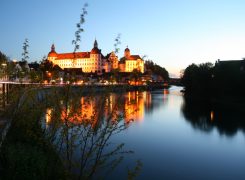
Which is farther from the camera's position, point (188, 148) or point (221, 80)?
point (221, 80)

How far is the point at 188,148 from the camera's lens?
24.8 m

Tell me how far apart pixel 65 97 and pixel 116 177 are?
33.0ft

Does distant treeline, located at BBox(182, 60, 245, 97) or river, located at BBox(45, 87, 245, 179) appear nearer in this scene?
river, located at BBox(45, 87, 245, 179)

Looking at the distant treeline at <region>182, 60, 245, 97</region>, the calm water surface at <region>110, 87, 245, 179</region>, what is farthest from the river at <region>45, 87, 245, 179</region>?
the distant treeline at <region>182, 60, 245, 97</region>

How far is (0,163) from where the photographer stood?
1111 centimetres

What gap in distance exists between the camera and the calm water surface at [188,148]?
59.6ft

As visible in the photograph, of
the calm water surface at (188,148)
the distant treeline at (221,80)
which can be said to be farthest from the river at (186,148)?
the distant treeline at (221,80)

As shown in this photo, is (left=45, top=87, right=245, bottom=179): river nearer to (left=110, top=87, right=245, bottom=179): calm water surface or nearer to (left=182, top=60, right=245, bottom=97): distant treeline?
(left=110, top=87, right=245, bottom=179): calm water surface

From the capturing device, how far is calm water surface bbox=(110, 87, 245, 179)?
18.2 m

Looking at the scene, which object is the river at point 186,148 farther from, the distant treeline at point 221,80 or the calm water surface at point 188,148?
the distant treeline at point 221,80

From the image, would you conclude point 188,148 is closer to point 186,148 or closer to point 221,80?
point 186,148

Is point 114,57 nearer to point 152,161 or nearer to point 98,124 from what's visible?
point 98,124

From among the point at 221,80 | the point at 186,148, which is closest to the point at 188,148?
the point at 186,148

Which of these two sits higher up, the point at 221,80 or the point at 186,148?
the point at 221,80
